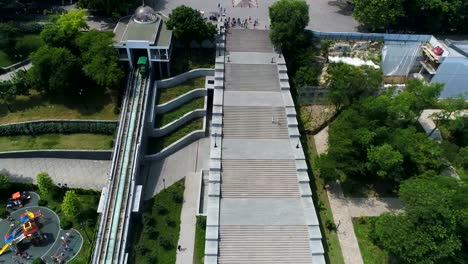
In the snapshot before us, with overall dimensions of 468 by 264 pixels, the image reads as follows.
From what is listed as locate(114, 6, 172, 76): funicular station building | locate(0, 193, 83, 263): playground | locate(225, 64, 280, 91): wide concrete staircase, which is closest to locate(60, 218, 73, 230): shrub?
locate(0, 193, 83, 263): playground

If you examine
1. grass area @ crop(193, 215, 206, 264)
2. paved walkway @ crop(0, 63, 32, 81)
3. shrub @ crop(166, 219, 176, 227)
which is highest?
paved walkway @ crop(0, 63, 32, 81)

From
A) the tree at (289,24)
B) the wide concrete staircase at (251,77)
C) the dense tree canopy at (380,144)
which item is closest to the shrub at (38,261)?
the wide concrete staircase at (251,77)

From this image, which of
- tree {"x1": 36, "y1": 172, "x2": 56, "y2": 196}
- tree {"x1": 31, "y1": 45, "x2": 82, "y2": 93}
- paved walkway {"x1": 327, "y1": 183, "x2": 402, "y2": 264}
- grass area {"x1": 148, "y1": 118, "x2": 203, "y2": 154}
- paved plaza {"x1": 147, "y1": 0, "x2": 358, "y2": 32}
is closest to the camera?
tree {"x1": 36, "y1": 172, "x2": 56, "y2": 196}

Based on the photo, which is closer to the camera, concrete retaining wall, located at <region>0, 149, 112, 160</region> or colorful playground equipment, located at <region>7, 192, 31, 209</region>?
colorful playground equipment, located at <region>7, 192, 31, 209</region>

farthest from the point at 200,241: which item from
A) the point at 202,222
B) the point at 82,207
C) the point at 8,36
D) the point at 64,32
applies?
the point at 8,36

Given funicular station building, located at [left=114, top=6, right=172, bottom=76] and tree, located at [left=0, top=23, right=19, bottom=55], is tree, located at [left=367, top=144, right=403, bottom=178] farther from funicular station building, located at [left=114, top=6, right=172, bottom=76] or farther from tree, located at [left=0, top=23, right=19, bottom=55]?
tree, located at [left=0, top=23, right=19, bottom=55]

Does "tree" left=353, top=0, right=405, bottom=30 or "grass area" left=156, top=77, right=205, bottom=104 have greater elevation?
"tree" left=353, top=0, right=405, bottom=30

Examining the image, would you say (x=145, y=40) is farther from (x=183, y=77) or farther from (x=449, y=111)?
(x=449, y=111)
